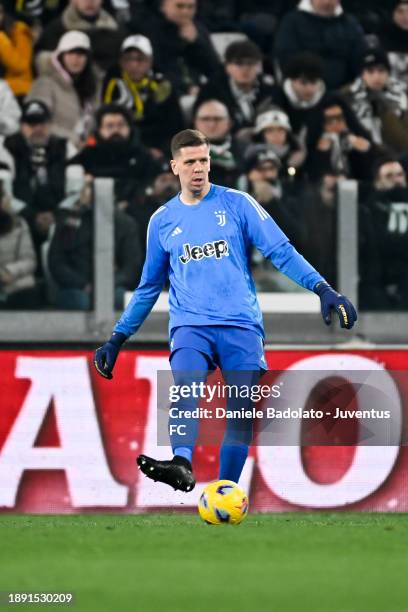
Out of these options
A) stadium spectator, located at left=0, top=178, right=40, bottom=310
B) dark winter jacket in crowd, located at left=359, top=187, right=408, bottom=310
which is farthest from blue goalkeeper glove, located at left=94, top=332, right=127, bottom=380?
dark winter jacket in crowd, located at left=359, top=187, right=408, bottom=310

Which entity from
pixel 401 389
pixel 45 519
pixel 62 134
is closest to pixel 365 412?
pixel 401 389

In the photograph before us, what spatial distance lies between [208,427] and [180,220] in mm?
1395

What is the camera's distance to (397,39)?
487 inches

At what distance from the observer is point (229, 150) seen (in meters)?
10.6

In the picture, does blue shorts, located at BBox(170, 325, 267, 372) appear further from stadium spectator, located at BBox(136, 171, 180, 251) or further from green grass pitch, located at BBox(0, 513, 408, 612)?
stadium spectator, located at BBox(136, 171, 180, 251)

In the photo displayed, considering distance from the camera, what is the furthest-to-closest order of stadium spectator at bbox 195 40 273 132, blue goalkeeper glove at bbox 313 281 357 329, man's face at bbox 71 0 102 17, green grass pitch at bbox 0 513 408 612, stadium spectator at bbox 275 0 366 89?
1. stadium spectator at bbox 275 0 366 89
2. man's face at bbox 71 0 102 17
3. stadium spectator at bbox 195 40 273 132
4. blue goalkeeper glove at bbox 313 281 357 329
5. green grass pitch at bbox 0 513 408 612

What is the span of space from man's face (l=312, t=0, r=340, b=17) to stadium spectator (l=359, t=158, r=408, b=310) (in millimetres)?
2852

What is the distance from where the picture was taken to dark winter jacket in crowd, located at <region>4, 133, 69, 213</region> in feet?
30.7

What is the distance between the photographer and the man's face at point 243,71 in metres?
11.5

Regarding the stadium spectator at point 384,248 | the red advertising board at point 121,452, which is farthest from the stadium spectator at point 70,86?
the red advertising board at point 121,452

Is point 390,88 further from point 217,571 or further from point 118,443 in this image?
point 217,571

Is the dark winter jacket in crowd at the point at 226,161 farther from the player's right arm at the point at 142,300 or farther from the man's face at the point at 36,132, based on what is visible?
the player's right arm at the point at 142,300

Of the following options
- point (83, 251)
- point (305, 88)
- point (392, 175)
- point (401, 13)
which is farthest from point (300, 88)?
point (83, 251)

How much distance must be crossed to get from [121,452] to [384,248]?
2.66 metres
